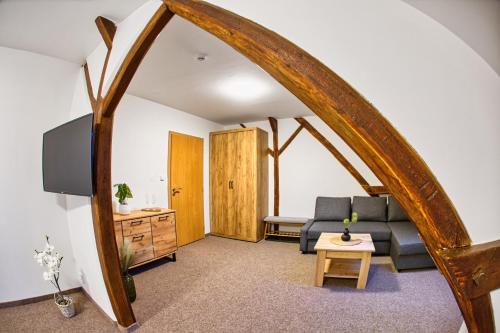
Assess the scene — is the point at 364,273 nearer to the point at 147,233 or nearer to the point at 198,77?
the point at 147,233

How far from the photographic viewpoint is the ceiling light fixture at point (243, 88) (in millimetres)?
2803

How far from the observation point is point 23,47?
216cm

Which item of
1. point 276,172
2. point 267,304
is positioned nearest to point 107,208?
point 267,304

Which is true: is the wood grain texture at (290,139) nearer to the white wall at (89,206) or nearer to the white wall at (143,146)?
the white wall at (143,146)

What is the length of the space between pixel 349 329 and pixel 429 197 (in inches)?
71.1

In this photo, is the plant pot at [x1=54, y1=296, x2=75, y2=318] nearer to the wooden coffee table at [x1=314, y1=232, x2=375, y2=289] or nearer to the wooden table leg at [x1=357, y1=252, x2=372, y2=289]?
the wooden coffee table at [x1=314, y1=232, x2=375, y2=289]

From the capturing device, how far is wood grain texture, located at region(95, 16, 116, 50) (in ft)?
5.70

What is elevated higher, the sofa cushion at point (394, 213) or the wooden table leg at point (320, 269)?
the sofa cushion at point (394, 213)

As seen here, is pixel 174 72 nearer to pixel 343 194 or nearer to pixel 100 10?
pixel 100 10

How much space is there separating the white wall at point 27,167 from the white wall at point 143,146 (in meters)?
0.82

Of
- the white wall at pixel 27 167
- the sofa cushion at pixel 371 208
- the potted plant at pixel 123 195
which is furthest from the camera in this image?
the sofa cushion at pixel 371 208

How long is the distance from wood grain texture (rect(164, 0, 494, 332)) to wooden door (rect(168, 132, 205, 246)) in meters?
3.62

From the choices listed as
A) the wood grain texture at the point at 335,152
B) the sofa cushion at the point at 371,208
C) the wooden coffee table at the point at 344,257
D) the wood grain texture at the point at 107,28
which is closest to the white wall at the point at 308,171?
the wood grain texture at the point at 335,152

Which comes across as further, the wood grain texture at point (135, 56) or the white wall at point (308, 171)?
the white wall at point (308, 171)
